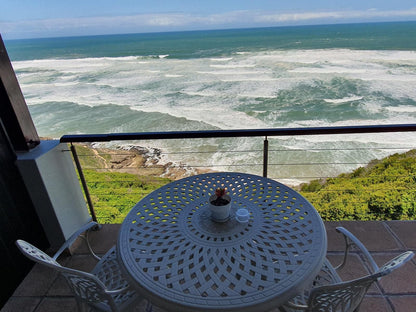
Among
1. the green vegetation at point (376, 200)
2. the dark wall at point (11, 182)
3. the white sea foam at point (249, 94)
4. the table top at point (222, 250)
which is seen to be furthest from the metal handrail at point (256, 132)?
the white sea foam at point (249, 94)

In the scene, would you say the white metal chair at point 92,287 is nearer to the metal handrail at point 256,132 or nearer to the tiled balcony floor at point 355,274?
the tiled balcony floor at point 355,274

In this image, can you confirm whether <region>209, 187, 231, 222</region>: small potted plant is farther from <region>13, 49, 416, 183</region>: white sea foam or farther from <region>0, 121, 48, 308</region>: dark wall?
<region>13, 49, 416, 183</region>: white sea foam

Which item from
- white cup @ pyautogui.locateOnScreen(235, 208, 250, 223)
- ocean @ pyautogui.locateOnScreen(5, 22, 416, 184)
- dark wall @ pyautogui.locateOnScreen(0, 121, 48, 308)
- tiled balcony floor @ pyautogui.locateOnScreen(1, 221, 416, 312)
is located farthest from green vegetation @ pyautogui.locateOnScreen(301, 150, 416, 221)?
dark wall @ pyautogui.locateOnScreen(0, 121, 48, 308)

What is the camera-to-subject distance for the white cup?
3.92 ft

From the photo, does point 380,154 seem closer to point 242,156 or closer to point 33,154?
point 242,156

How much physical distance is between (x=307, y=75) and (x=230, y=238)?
55.6 ft

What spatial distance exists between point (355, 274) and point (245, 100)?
12249 millimetres

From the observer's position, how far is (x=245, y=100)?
13305 mm

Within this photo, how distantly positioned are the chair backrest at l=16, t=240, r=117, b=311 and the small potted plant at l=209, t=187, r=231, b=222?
1.71ft

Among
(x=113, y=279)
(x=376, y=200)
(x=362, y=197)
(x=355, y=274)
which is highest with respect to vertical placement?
(x=113, y=279)

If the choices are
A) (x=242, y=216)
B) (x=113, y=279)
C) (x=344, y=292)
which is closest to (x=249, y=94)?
(x=242, y=216)

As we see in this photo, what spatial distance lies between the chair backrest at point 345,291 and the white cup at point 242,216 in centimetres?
41

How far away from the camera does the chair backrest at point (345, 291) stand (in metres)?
0.80

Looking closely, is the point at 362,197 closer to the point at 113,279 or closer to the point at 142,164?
the point at 113,279
